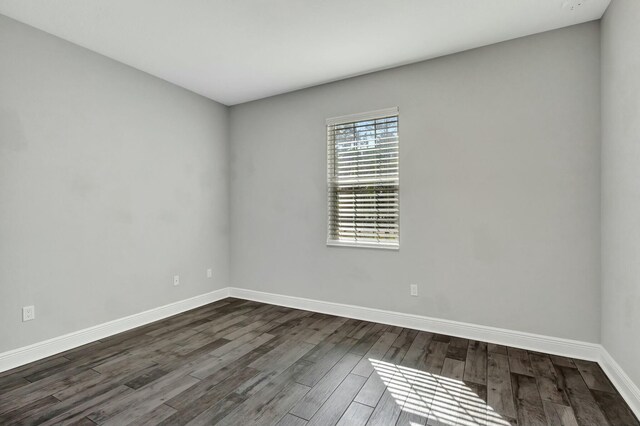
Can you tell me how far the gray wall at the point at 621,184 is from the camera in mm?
1959

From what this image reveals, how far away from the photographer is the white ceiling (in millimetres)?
2369

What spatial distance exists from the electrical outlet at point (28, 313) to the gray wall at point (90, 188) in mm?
29

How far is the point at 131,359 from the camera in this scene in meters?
2.65

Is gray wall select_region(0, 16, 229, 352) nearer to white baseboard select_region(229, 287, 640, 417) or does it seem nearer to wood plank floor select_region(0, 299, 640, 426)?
wood plank floor select_region(0, 299, 640, 426)

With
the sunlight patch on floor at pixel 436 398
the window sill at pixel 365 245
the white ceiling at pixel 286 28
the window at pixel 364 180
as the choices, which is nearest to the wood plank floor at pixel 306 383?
the sunlight patch on floor at pixel 436 398

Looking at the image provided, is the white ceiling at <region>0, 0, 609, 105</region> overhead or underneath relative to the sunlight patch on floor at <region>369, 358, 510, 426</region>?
overhead

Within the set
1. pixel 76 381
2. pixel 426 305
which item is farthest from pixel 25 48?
pixel 426 305

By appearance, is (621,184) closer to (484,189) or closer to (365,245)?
(484,189)

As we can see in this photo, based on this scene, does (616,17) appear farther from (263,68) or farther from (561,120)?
(263,68)

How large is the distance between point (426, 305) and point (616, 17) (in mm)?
2727

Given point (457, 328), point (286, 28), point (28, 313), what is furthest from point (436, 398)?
point (28, 313)

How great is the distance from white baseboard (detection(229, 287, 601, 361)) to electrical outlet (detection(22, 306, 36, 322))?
237cm

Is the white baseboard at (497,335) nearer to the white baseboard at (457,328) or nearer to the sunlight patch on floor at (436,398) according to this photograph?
the white baseboard at (457,328)

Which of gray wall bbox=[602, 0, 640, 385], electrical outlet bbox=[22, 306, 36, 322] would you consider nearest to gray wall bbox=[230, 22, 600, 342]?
gray wall bbox=[602, 0, 640, 385]
